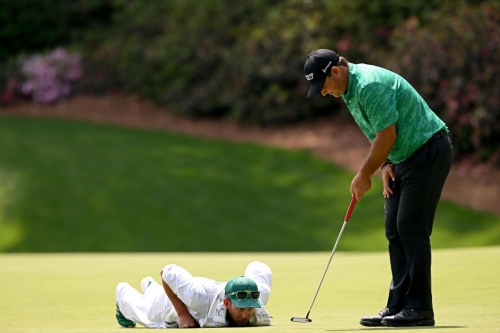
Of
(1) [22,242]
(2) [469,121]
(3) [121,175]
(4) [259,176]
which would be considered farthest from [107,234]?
(2) [469,121]

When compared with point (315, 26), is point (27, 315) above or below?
below

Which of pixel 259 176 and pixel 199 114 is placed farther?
pixel 199 114

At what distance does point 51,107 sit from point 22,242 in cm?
1181

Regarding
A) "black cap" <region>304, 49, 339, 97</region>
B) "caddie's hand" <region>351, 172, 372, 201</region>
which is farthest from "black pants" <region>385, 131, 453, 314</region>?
"black cap" <region>304, 49, 339, 97</region>

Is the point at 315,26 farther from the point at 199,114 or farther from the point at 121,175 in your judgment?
the point at 121,175

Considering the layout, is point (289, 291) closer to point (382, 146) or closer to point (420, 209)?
Result: point (420, 209)

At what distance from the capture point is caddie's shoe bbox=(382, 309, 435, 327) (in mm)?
6457

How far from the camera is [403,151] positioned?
21.6 feet

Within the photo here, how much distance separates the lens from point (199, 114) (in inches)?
1049

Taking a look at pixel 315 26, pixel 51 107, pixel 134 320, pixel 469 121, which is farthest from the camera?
pixel 51 107

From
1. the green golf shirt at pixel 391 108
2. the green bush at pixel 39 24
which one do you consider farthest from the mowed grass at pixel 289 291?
the green bush at pixel 39 24

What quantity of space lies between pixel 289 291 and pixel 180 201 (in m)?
10.9

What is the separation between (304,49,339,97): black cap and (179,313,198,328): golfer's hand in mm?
1797

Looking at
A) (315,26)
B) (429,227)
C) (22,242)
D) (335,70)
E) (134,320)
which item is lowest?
(22,242)
